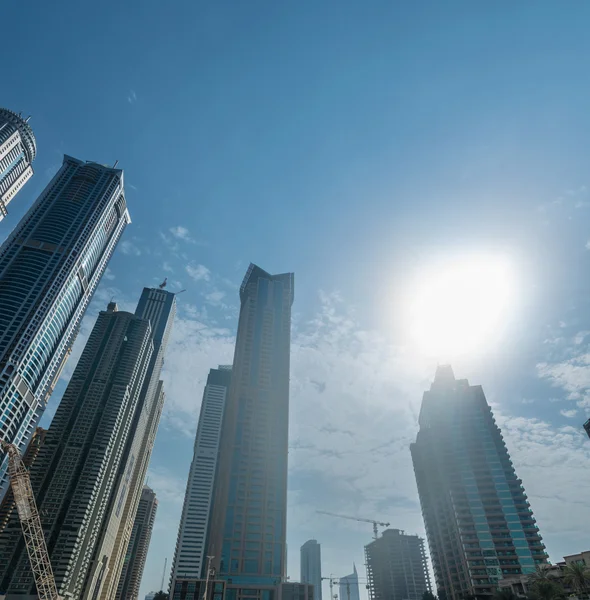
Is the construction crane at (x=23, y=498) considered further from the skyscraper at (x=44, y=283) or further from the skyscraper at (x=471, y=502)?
the skyscraper at (x=471, y=502)

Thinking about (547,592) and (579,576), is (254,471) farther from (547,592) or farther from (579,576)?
(579,576)

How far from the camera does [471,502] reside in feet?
450

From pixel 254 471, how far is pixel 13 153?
564 feet

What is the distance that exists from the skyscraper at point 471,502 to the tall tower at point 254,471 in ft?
188

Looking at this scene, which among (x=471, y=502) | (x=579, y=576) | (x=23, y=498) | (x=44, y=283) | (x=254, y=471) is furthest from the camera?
(x=254, y=471)

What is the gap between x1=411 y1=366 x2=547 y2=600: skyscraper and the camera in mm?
125438

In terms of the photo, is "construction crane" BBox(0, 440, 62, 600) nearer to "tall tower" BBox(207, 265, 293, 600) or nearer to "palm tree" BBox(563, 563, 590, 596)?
"tall tower" BBox(207, 265, 293, 600)

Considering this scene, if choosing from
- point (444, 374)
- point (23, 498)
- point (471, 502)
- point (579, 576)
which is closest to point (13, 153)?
point (23, 498)

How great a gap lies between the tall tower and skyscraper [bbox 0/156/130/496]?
7149 cm

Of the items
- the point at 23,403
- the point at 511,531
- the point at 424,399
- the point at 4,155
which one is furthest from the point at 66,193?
the point at 511,531

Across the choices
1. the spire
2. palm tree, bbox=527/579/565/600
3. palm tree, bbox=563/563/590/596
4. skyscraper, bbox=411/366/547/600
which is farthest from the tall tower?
palm tree, bbox=563/563/590/596

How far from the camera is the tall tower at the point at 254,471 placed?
461 ft

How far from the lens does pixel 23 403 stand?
142 meters

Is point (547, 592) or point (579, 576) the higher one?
point (579, 576)
